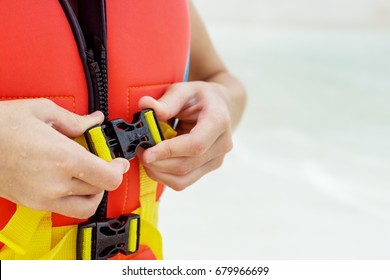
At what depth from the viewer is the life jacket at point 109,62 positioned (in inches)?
27.7

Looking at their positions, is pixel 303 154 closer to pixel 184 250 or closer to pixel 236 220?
pixel 236 220

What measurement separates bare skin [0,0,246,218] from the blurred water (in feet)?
3.20

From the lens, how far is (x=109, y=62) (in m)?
0.78

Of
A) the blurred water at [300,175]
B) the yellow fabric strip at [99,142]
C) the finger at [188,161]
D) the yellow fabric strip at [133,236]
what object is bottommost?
the blurred water at [300,175]

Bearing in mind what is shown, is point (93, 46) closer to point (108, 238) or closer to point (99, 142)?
point (99, 142)

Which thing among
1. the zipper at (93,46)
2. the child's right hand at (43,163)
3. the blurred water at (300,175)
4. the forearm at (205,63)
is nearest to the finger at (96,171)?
the child's right hand at (43,163)

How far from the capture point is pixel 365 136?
2.97 meters

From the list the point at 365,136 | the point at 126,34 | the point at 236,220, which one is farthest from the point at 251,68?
the point at 126,34

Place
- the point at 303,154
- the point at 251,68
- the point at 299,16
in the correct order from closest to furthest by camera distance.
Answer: the point at 303,154, the point at 251,68, the point at 299,16

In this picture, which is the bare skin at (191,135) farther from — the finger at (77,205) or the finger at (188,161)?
the finger at (77,205)

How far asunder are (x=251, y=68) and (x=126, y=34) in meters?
3.95

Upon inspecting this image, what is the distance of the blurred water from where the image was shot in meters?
1.90

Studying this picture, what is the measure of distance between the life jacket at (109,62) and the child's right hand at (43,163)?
6 centimetres

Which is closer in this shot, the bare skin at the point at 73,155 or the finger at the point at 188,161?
the bare skin at the point at 73,155
